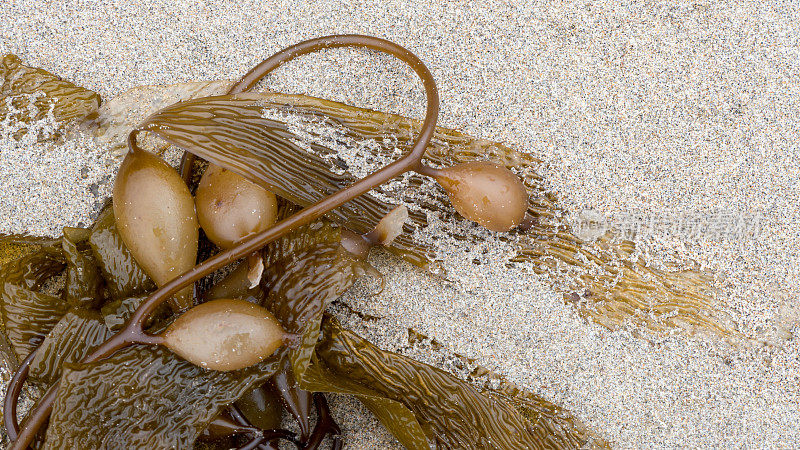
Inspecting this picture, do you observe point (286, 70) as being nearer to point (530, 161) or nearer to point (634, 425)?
point (530, 161)

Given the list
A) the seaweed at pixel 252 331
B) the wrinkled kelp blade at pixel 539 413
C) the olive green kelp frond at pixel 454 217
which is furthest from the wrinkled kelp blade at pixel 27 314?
the wrinkled kelp blade at pixel 539 413

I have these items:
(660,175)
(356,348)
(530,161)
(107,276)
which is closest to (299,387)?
(356,348)

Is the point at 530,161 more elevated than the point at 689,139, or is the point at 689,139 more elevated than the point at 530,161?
the point at 689,139

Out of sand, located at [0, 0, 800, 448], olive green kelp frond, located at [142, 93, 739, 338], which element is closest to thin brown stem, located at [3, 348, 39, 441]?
sand, located at [0, 0, 800, 448]

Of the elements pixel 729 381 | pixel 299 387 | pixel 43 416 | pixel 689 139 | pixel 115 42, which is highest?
pixel 689 139

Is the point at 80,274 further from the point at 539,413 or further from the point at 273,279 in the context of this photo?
the point at 539,413

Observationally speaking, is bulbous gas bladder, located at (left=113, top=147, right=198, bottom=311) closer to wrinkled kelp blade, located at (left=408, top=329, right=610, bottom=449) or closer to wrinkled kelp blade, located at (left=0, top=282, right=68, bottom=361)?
wrinkled kelp blade, located at (left=0, top=282, right=68, bottom=361)

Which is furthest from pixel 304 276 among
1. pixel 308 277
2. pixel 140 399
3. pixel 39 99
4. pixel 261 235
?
pixel 39 99
